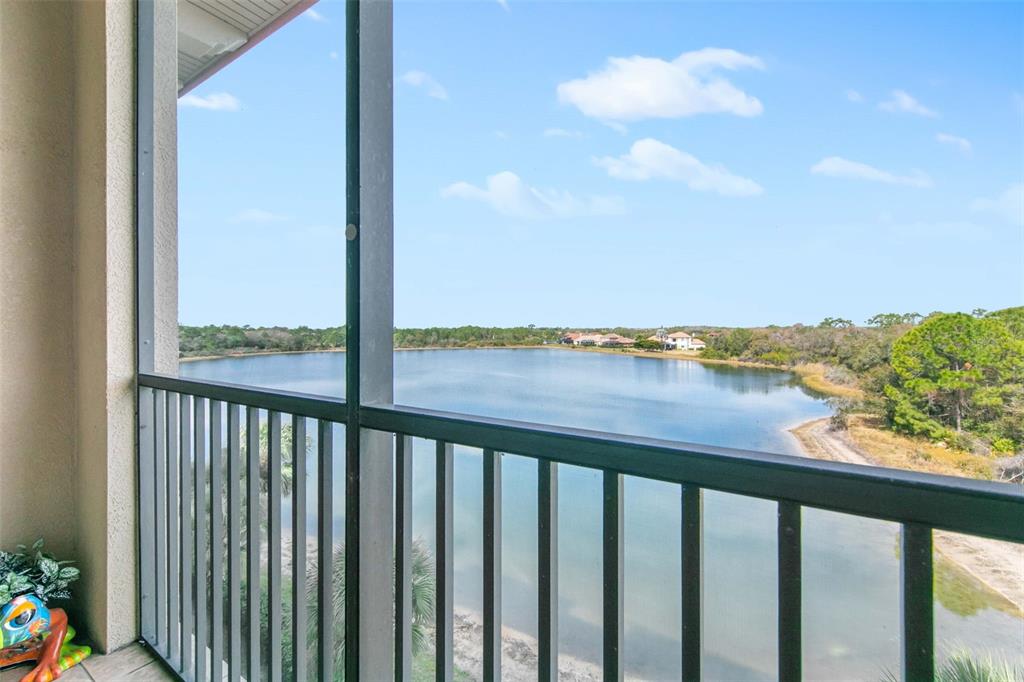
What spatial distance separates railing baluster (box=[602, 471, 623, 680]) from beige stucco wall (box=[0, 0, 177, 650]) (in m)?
1.80

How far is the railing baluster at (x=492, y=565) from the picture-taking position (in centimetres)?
101

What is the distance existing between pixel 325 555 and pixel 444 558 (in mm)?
386

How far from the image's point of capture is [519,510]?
1060 mm

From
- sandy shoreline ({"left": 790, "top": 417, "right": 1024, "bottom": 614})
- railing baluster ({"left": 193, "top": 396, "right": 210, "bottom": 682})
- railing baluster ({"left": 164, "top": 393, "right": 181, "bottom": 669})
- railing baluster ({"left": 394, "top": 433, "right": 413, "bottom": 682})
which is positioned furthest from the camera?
railing baluster ({"left": 164, "top": 393, "right": 181, "bottom": 669})

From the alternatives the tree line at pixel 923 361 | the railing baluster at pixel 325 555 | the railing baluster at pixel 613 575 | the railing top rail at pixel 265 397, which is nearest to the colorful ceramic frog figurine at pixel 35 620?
the railing top rail at pixel 265 397

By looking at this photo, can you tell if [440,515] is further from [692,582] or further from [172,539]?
[172,539]

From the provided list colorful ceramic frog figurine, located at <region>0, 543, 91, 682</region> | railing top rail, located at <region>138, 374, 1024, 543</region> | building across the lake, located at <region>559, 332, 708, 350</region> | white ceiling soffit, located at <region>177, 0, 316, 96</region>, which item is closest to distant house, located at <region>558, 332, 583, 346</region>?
building across the lake, located at <region>559, 332, 708, 350</region>

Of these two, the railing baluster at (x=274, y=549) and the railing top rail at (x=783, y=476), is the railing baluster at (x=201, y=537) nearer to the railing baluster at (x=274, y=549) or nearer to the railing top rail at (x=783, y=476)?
the railing baluster at (x=274, y=549)

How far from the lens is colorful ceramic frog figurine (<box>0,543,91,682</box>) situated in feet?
5.63

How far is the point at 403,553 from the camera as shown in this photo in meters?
1.16

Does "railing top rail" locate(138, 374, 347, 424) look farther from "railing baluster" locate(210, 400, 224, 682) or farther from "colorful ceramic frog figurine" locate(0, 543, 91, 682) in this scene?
"colorful ceramic frog figurine" locate(0, 543, 91, 682)

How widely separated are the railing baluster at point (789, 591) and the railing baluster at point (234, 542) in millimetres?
1424

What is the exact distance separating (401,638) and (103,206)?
1.75 m

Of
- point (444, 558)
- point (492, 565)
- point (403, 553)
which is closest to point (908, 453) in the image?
point (492, 565)
